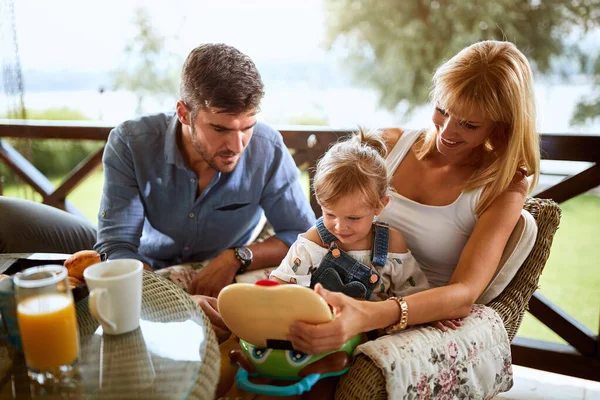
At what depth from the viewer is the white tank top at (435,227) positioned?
1519mm

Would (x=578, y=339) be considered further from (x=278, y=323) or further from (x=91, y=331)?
(x=91, y=331)

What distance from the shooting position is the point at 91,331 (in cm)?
106

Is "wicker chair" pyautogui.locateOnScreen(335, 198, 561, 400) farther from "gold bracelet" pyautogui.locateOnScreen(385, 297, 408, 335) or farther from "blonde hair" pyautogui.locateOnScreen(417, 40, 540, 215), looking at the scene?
"gold bracelet" pyautogui.locateOnScreen(385, 297, 408, 335)

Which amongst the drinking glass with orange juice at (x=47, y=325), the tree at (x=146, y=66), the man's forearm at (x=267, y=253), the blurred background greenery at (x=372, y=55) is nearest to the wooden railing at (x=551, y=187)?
the man's forearm at (x=267, y=253)

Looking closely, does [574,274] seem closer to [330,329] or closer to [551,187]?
[551,187]

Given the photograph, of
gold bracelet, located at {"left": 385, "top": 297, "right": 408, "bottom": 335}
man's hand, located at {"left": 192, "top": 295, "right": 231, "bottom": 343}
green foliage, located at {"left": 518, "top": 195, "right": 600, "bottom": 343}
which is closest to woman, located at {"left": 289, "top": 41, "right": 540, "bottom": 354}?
gold bracelet, located at {"left": 385, "top": 297, "right": 408, "bottom": 335}

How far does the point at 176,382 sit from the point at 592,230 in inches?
242

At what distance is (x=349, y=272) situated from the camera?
1463mm

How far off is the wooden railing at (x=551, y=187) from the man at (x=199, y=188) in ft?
0.93

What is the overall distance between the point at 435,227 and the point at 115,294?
3.18 ft

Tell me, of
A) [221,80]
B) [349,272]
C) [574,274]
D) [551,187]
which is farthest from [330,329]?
[574,274]

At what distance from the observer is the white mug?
37.2 inches

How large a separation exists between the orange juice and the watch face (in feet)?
3.10

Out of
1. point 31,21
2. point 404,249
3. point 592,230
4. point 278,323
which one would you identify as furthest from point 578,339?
point 31,21
